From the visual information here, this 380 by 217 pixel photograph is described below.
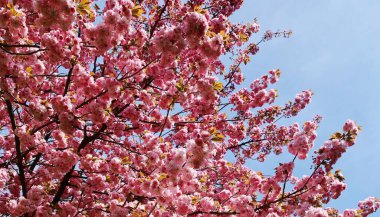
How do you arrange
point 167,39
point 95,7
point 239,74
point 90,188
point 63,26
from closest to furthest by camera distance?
point 63,26 < point 167,39 < point 90,188 < point 95,7 < point 239,74

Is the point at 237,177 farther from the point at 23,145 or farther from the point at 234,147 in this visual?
the point at 23,145

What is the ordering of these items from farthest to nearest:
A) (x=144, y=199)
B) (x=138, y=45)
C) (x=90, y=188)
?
(x=90, y=188) → (x=144, y=199) → (x=138, y=45)

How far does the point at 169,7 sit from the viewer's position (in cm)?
1088

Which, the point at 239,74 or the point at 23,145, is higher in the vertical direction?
the point at 239,74

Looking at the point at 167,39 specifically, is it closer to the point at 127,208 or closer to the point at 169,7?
the point at 127,208

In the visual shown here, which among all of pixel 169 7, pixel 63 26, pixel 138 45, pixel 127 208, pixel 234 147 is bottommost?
pixel 127 208

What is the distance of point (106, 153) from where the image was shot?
8938 millimetres

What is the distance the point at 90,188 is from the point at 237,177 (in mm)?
4860

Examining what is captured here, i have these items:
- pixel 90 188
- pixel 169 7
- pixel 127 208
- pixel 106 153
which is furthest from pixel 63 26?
pixel 169 7

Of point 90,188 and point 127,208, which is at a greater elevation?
point 90,188

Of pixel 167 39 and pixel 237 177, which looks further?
pixel 237 177

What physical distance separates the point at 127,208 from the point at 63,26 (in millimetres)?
3139

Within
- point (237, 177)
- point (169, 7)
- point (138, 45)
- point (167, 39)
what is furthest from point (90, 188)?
point (169, 7)

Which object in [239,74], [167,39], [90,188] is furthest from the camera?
[239,74]
